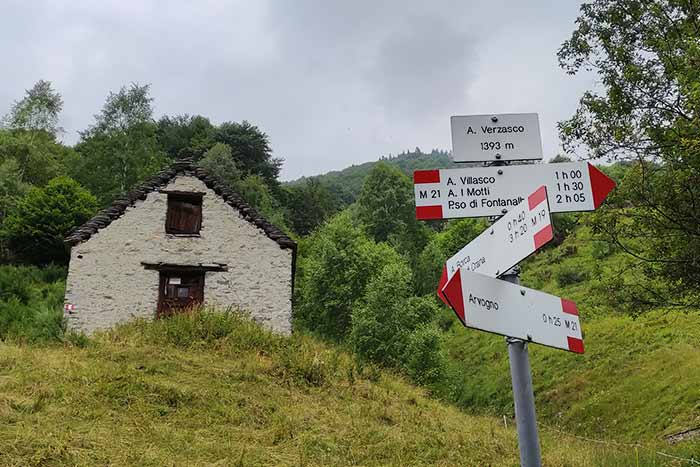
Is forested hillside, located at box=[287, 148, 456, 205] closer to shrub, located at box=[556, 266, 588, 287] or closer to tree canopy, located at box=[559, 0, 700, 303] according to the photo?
shrub, located at box=[556, 266, 588, 287]

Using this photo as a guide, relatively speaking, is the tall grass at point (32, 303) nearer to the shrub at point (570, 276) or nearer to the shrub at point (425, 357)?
the shrub at point (425, 357)

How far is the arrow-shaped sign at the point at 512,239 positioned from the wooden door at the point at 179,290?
15436 millimetres

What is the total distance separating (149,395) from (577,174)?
8842 millimetres

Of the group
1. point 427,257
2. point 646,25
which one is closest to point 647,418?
point 646,25

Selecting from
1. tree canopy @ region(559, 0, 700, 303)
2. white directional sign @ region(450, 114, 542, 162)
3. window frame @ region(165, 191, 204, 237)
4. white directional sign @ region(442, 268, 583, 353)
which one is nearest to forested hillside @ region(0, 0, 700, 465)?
tree canopy @ region(559, 0, 700, 303)

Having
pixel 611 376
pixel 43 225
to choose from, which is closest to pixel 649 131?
pixel 611 376

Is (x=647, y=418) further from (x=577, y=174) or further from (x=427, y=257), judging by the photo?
(x=427, y=257)

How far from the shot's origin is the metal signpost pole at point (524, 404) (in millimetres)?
2834

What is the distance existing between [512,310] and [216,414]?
8080 millimetres

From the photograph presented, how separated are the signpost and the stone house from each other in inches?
587

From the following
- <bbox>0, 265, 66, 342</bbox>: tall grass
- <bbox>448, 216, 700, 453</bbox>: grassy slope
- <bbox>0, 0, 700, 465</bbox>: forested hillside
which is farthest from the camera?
<bbox>448, 216, 700, 453</bbox>: grassy slope

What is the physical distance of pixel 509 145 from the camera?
3828mm

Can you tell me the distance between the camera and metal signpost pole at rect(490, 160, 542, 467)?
283cm

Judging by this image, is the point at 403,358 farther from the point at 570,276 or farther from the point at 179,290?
the point at 570,276
